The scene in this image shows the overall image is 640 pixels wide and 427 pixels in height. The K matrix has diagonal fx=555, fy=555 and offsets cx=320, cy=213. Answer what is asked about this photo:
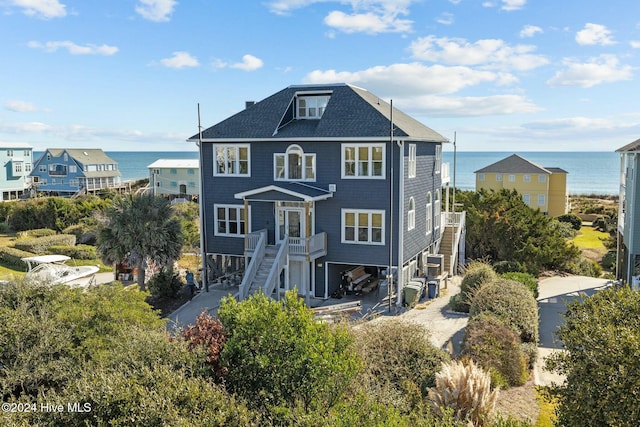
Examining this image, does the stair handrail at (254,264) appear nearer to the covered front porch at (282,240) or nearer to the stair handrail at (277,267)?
the covered front porch at (282,240)

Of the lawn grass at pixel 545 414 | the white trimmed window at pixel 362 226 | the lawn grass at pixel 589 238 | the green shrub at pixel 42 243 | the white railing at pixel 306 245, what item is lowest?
the lawn grass at pixel 545 414

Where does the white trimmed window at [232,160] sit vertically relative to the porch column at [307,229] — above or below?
above

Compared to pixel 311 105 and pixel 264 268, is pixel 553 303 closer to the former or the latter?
pixel 264 268

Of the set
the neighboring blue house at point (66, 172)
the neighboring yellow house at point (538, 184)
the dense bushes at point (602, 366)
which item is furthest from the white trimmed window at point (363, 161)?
the neighboring blue house at point (66, 172)

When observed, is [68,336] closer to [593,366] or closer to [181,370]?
[181,370]

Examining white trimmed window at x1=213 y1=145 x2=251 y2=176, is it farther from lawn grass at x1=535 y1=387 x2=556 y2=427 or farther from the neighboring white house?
the neighboring white house

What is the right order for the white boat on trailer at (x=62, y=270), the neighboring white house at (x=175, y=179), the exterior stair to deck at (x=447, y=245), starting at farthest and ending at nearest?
the neighboring white house at (x=175, y=179) < the exterior stair to deck at (x=447, y=245) < the white boat on trailer at (x=62, y=270)

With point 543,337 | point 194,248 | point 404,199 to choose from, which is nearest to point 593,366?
point 543,337

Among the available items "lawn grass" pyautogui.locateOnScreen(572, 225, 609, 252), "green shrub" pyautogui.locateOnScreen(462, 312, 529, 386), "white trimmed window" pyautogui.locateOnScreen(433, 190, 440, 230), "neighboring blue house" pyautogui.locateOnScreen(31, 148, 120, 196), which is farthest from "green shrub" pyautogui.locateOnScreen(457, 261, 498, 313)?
"neighboring blue house" pyautogui.locateOnScreen(31, 148, 120, 196)
